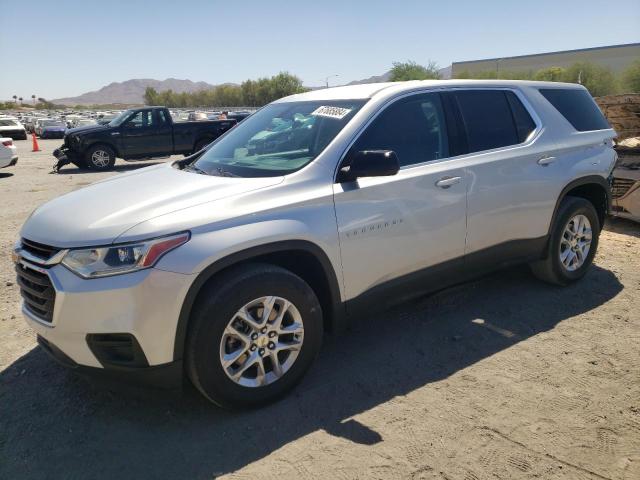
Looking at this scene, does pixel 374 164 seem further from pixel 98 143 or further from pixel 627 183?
pixel 98 143

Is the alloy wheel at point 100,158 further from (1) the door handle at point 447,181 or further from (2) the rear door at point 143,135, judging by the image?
(1) the door handle at point 447,181

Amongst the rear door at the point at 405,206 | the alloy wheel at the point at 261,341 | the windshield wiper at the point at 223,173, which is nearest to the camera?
the alloy wheel at the point at 261,341

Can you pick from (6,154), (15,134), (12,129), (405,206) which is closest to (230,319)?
(405,206)

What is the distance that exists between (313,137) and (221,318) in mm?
1418

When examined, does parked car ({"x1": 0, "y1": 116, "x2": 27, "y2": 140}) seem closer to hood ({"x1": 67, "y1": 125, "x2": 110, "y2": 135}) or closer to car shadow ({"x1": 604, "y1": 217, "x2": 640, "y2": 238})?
hood ({"x1": 67, "y1": 125, "x2": 110, "y2": 135})

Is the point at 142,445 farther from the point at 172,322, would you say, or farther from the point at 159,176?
the point at 159,176

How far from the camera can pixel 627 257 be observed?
5.51 metres

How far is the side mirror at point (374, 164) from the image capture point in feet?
9.69

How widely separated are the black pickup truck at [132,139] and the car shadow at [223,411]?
1247 centimetres

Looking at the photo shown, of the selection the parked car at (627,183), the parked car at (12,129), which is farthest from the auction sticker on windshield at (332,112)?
the parked car at (12,129)

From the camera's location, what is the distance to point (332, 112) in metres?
3.44

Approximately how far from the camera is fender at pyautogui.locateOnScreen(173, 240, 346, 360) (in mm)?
2533

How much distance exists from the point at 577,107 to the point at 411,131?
2079 millimetres

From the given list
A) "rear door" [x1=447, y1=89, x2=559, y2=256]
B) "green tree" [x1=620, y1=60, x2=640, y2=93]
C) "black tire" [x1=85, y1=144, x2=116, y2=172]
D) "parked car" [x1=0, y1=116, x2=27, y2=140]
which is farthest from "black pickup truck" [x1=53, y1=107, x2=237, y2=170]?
"green tree" [x1=620, y1=60, x2=640, y2=93]
